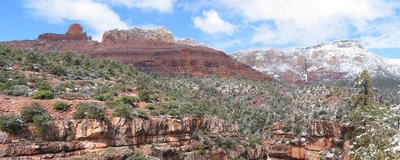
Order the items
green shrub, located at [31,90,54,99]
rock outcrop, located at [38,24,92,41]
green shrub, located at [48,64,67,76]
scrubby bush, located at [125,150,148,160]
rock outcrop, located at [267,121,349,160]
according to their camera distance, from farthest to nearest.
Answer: rock outcrop, located at [38,24,92,41], rock outcrop, located at [267,121,349,160], green shrub, located at [48,64,67,76], green shrub, located at [31,90,54,99], scrubby bush, located at [125,150,148,160]

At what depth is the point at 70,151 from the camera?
2502cm

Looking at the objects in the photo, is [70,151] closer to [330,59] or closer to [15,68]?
[15,68]

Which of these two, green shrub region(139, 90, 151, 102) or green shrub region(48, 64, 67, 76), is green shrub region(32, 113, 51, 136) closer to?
green shrub region(48, 64, 67, 76)

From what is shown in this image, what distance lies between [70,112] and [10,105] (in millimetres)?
3478

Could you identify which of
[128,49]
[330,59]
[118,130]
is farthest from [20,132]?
[330,59]

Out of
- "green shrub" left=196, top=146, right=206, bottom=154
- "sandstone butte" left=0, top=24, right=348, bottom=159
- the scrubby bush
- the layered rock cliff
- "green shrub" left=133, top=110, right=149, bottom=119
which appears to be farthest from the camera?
"green shrub" left=196, top=146, right=206, bottom=154

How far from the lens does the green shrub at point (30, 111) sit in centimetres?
2430

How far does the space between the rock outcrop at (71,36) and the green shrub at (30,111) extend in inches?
3777

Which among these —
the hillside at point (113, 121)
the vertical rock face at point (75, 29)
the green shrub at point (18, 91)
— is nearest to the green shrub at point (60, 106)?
the hillside at point (113, 121)

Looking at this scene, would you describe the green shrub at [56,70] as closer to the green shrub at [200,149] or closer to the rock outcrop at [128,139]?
the rock outcrop at [128,139]

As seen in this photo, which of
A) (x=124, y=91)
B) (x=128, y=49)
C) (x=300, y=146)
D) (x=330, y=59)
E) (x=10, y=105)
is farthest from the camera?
(x=330, y=59)

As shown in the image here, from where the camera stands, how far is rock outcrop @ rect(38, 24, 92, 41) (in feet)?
384

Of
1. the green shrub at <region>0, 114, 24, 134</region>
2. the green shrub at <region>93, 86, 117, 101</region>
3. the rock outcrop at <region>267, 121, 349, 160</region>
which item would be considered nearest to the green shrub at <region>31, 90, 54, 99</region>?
the green shrub at <region>93, 86, 117, 101</region>

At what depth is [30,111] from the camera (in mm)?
24484
